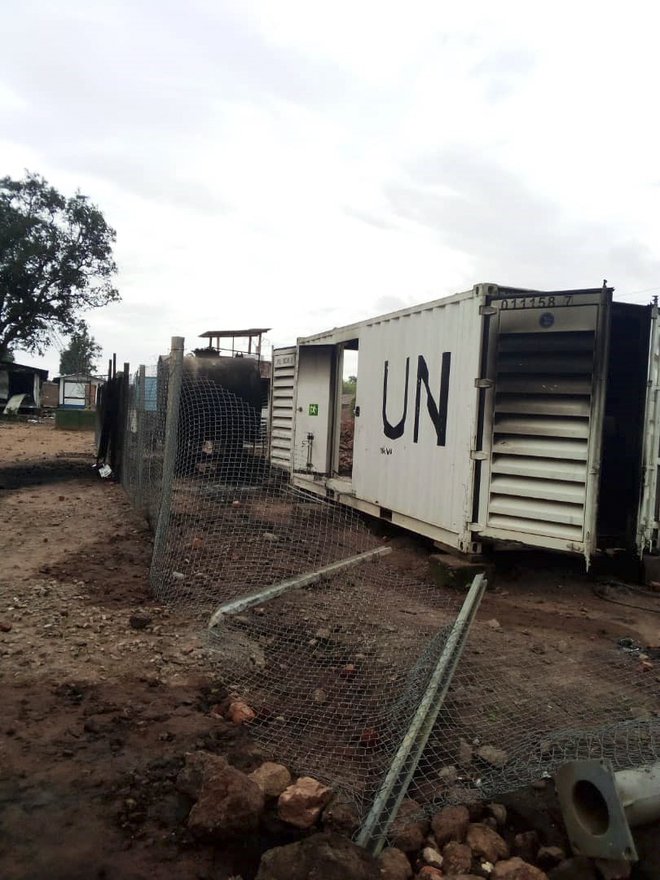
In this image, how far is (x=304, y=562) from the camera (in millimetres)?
6500

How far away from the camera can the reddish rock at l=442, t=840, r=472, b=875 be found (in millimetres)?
2504

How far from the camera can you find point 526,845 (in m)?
2.71

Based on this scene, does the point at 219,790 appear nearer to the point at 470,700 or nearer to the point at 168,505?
the point at 470,700

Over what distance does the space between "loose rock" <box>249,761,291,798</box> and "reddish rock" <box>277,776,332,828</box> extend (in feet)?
0.19

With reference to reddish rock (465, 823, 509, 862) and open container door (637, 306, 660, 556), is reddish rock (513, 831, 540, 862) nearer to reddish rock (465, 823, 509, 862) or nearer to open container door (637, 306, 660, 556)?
reddish rock (465, 823, 509, 862)

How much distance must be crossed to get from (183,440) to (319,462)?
3.44m

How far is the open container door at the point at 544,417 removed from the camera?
19.9 ft

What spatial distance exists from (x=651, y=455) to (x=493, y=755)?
4172mm

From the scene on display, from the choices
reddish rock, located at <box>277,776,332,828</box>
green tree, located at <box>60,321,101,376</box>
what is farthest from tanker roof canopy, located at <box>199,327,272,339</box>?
green tree, located at <box>60,321,101,376</box>

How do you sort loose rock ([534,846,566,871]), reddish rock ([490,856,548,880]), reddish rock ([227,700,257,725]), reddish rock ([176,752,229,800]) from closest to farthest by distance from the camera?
1. reddish rock ([490,856,548,880])
2. loose rock ([534,846,566,871])
3. reddish rock ([176,752,229,800])
4. reddish rock ([227,700,257,725])

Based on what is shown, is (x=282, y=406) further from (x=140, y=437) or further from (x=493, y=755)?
(x=493, y=755)

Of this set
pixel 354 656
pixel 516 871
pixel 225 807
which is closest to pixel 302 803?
pixel 225 807

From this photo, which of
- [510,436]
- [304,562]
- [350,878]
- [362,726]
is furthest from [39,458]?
[350,878]

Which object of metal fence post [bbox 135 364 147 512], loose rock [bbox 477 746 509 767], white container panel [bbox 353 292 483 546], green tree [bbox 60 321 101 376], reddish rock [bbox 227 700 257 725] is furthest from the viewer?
green tree [bbox 60 321 101 376]
